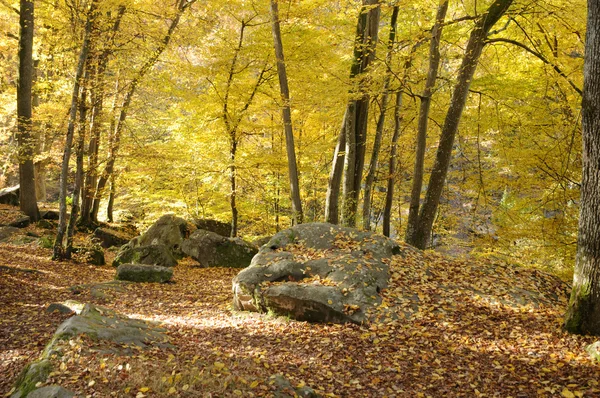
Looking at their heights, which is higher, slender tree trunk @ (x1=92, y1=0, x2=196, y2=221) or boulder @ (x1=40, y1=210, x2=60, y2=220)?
slender tree trunk @ (x1=92, y1=0, x2=196, y2=221)

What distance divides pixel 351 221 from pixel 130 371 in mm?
7182

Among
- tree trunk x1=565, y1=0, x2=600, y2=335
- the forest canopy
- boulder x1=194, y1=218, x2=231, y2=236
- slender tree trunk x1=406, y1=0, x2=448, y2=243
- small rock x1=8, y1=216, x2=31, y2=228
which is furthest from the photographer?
boulder x1=194, y1=218, x2=231, y2=236

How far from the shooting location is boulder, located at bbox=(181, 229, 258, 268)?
11656mm

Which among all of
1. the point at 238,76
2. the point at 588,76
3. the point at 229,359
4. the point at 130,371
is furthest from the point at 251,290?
the point at 238,76

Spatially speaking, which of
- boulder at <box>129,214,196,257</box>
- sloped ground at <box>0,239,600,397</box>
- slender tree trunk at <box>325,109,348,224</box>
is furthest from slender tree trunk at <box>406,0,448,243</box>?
boulder at <box>129,214,196,257</box>

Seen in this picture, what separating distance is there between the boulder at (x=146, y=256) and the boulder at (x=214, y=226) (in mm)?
3062

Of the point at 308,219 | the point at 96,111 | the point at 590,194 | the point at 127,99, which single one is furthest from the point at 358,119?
the point at 308,219

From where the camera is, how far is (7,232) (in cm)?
1163

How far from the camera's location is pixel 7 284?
687 cm

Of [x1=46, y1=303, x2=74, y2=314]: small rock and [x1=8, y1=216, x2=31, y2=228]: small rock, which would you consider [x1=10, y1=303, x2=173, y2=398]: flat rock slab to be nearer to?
[x1=46, y1=303, x2=74, y2=314]: small rock

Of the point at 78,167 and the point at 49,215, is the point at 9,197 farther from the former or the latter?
the point at 78,167

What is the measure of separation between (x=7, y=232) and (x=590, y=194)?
13.6 metres

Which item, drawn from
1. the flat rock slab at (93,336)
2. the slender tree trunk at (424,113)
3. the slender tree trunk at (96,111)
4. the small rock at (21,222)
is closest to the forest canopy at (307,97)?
the slender tree trunk at (96,111)

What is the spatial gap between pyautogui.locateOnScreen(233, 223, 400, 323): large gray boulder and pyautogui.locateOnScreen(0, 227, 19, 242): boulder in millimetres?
8056
